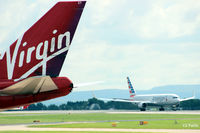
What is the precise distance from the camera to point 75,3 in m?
16.3

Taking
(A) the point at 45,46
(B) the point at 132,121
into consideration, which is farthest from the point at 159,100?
(A) the point at 45,46

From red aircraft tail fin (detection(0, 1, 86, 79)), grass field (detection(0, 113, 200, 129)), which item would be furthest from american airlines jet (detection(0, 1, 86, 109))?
grass field (detection(0, 113, 200, 129))

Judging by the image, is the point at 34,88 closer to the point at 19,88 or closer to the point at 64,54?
the point at 19,88

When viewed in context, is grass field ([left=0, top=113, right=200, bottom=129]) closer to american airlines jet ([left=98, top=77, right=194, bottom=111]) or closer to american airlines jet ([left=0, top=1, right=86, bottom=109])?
american airlines jet ([left=0, top=1, right=86, bottom=109])

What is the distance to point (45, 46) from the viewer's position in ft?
52.8

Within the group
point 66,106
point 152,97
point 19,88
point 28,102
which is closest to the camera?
point 19,88

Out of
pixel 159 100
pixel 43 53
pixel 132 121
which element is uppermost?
pixel 159 100

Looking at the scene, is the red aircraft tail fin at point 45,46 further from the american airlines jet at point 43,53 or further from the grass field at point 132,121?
the grass field at point 132,121

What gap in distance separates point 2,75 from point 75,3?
158 inches

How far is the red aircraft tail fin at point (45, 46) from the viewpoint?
16.0 meters

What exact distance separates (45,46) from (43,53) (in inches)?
11.4

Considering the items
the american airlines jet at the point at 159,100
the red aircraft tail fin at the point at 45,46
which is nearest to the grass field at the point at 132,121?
the red aircraft tail fin at the point at 45,46

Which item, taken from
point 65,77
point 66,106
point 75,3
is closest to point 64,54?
point 65,77

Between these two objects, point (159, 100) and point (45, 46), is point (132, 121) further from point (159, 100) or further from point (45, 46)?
point (159, 100)
